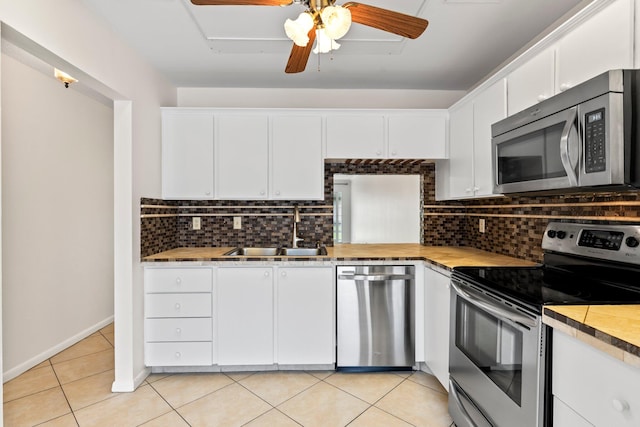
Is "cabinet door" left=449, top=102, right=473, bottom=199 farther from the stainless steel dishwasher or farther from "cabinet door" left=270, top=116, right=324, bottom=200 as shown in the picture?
"cabinet door" left=270, top=116, right=324, bottom=200

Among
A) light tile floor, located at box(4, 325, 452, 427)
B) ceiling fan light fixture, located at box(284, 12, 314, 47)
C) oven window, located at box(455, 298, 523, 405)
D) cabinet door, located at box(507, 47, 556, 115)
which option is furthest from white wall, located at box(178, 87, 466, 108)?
light tile floor, located at box(4, 325, 452, 427)

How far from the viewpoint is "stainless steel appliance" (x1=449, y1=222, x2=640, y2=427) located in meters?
1.25

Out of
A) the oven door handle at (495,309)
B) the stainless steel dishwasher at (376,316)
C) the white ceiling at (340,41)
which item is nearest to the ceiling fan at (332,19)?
the white ceiling at (340,41)

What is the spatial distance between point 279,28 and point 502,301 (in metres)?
2.02

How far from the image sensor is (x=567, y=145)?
1381mm

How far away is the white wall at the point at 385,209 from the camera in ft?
10.5

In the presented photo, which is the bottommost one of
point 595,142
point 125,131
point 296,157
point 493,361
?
point 493,361

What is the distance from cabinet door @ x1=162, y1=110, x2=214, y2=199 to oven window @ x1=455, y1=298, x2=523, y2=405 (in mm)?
2149

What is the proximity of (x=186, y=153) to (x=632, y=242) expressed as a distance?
9.61 feet

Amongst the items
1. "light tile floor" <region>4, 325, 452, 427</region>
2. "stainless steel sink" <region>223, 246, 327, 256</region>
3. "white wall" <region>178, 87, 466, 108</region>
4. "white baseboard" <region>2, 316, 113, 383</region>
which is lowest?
"light tile floor" <region>4, 325, 452, 427</region>

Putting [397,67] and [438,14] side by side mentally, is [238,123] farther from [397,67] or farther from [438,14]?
[438,14]

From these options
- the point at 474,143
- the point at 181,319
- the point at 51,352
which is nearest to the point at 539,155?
the point at 474,143

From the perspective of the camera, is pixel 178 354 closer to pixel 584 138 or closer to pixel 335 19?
pixel 335 19

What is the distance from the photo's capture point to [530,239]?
225 centimetres
